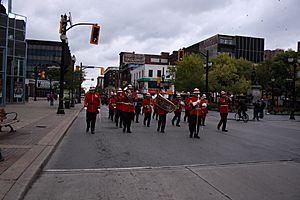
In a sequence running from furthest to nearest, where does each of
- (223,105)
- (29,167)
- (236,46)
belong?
(236,46), (223,105), (29,167)

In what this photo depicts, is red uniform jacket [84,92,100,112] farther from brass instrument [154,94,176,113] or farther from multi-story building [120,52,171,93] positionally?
multi-story building [120,52,171,93]

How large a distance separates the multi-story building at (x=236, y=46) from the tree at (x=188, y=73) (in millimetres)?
29433

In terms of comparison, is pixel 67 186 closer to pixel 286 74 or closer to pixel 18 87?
pixel 18 87

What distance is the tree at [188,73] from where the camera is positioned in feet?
155

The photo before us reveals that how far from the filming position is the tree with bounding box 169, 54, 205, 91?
1865 inches

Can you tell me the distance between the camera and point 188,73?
163ft

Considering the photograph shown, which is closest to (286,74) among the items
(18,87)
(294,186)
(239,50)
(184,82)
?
(184,82)

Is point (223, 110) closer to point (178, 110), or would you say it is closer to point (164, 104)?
point (164, 104)

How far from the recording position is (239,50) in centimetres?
8369

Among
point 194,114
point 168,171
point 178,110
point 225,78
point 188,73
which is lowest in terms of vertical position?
point 168,171

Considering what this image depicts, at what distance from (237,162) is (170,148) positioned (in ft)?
7.56

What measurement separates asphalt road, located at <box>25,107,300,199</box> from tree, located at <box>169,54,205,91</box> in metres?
36.7

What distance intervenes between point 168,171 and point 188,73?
43672mm

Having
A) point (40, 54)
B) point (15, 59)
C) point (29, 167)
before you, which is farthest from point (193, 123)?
point (40, 54)
